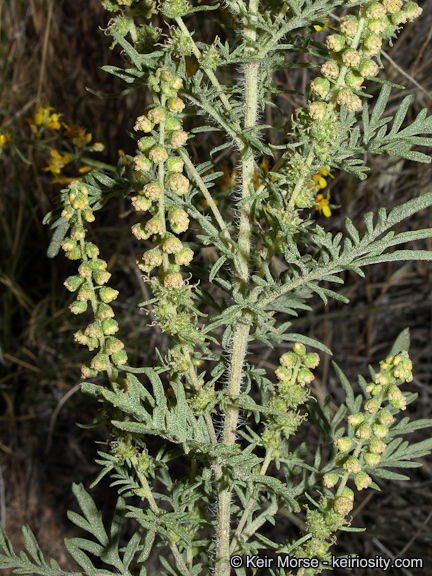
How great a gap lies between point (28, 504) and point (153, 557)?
1.02 meters

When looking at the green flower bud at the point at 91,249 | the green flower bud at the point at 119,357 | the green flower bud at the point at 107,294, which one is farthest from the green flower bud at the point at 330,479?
the green flower bud at the point at 91,249

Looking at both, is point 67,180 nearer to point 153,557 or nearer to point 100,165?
point 100,165

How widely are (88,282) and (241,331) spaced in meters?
0.43

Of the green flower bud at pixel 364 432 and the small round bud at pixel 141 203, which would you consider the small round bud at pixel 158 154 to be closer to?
the small round bud at pixel 141 203

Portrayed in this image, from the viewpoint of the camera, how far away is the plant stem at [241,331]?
1.41 metres

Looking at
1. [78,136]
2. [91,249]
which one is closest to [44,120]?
[78,136]

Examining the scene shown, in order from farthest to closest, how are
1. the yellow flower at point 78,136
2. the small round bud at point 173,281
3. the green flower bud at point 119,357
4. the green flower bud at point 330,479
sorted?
the yellow flower at point 78,136
the green flower bud at point 330,479
the green flower bud at point 119,357
the small round bud at point 173,281


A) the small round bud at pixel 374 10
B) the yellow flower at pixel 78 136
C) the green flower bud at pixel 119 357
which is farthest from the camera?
the yellow flower at pixel 78 136

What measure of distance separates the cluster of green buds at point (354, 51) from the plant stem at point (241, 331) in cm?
20

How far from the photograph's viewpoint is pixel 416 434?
136 inches

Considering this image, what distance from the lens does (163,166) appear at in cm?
129

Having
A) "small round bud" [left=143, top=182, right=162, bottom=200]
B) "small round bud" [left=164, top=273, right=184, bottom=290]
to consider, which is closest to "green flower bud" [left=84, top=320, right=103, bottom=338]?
"small round bud" [left=164, top=273, right=184, bottom=290]

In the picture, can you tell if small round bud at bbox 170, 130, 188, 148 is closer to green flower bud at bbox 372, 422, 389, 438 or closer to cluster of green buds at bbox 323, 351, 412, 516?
cluster of green buds at bbox 323, 351, 412, 516

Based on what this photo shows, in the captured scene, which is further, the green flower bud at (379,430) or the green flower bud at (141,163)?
the green flower bud at (379,430)
